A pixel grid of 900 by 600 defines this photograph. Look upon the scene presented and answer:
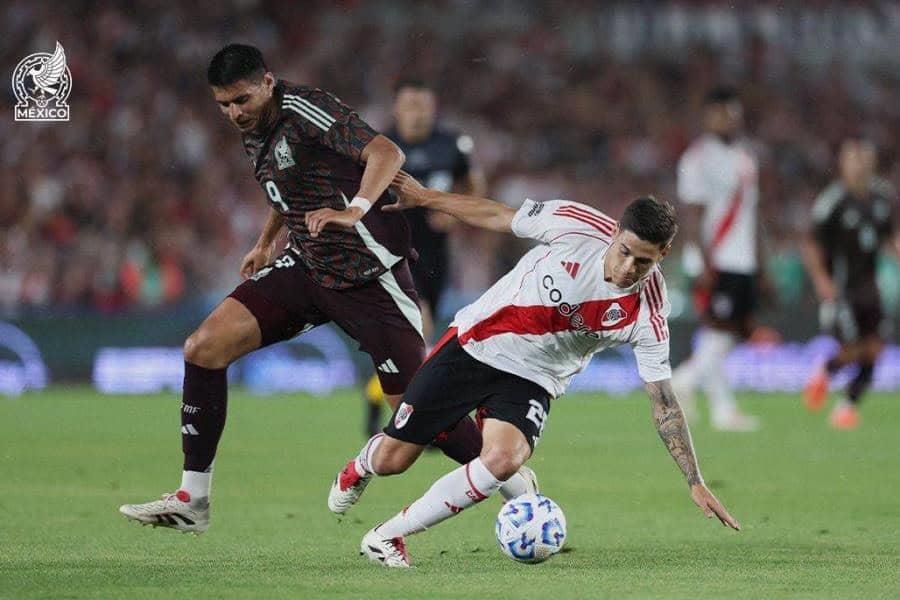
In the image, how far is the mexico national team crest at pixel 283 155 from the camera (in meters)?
7.27

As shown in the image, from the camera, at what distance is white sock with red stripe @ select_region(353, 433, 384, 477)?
708 cm

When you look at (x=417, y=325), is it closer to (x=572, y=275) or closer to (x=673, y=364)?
(x=572, y=275)

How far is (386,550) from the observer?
654 cm

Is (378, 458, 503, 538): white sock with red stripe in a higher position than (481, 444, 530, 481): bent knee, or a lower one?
lower

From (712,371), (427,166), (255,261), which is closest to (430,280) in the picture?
(427,166)

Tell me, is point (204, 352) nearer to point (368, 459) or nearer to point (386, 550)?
point (368, 459)

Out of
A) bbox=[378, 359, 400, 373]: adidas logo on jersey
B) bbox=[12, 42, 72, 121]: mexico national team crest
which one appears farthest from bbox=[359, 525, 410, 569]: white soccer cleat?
bbox=[12, 42, 72, 121]: mexico national team crest

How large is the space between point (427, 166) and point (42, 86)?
6.55m

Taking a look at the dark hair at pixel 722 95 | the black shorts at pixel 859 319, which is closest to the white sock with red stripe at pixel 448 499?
the dark hair at pixel 722 95

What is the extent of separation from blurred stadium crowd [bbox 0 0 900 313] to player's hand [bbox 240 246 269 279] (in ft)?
35.1

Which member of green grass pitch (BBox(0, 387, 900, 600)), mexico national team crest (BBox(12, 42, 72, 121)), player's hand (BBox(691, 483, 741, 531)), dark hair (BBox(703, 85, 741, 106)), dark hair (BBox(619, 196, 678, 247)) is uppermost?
mexico national team crest (BBox(12, 42, 72, 121))

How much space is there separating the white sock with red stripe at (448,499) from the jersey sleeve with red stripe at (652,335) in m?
0.78

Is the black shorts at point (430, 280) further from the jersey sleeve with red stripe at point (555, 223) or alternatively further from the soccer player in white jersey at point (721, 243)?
the jersey sleeve with red stripe at point (555, 223)

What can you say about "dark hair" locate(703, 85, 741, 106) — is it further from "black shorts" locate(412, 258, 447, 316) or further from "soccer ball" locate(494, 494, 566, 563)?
"soccer ball" locate(494, 494, 566, 563)
